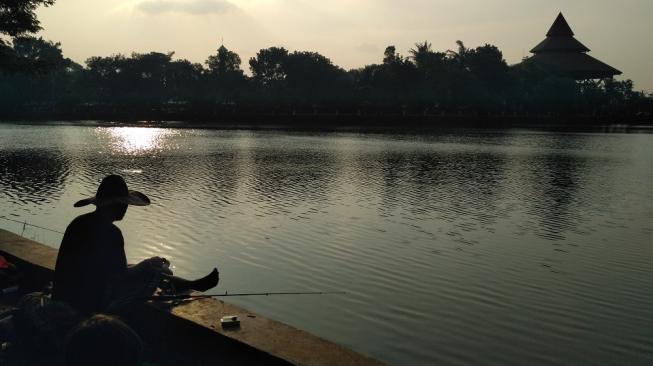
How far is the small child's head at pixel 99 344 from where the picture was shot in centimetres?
391

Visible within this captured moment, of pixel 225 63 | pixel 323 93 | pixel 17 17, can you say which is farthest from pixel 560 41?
pixel 17 17

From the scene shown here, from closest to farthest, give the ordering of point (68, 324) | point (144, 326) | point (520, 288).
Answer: point (68, 324) < point (144, 326) < point (520, 288)

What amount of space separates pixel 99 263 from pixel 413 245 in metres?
8.42

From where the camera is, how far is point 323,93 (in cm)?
9744

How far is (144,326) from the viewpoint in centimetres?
508

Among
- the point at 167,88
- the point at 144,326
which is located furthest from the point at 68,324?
the point at 167,88

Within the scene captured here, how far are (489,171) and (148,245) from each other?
19370mm

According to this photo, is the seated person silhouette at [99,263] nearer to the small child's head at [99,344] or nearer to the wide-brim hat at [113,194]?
the wide-brim hat at [113,194]

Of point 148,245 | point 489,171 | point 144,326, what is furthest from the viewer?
point 489,171

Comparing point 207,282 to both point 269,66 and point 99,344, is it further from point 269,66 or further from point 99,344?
point 269,66

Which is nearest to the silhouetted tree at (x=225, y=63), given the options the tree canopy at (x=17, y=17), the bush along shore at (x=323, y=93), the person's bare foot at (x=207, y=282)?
the bush along shore at (x=323, y=93)

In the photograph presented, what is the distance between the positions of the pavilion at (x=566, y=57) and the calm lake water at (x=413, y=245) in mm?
79114

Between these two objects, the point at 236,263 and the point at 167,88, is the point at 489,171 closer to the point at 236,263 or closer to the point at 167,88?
the point at 236,263

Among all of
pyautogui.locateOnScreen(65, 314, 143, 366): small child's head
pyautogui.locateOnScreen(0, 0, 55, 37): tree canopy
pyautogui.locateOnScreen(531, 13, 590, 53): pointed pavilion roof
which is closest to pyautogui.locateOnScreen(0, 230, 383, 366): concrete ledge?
pyautogui.locateOnScreen(65, 314, 143, 366): small child's head
